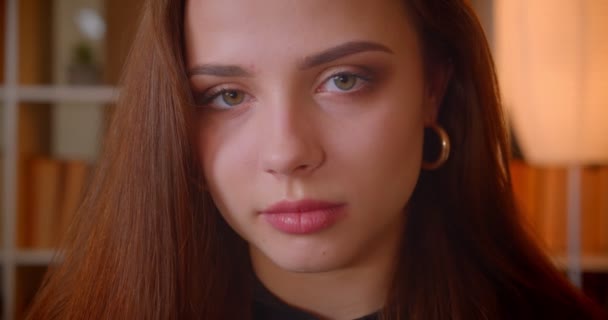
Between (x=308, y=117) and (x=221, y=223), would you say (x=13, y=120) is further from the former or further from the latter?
(x=308, y=117)

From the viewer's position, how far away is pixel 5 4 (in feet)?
4.52

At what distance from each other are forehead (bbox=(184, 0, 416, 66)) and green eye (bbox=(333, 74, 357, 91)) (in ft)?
0.11

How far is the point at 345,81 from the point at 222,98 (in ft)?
0.38

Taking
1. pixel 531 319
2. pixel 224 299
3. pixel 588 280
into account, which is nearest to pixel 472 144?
pixel 531 319

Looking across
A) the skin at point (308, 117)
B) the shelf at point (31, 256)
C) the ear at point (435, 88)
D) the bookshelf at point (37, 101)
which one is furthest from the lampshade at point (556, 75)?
the shelf at point (31, 256)

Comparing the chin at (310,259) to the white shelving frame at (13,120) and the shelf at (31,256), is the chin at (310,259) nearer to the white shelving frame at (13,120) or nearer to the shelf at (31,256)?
the white shelving frame at (13,120)

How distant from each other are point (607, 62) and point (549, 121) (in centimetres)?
12

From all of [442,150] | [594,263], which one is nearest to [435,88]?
[442,150]

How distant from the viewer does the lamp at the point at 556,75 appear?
0.67 m

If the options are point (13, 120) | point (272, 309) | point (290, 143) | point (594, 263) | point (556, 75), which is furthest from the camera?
point (13, 120)

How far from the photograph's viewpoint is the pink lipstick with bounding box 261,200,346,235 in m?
0.48

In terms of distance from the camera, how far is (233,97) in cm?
51

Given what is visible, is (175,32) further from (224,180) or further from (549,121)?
(549,121)

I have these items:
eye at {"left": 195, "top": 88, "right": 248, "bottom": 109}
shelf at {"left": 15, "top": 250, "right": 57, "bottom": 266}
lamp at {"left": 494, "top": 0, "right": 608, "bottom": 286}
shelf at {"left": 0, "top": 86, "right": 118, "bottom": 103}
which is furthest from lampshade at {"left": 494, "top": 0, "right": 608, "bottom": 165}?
shelf at {"left": 15, "top": 250, "right": 57, "bottom": 266}
